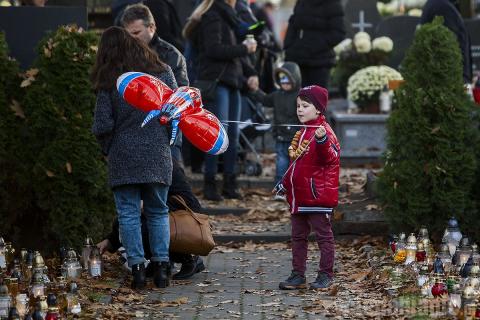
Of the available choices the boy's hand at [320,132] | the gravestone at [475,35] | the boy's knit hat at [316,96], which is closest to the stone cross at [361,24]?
the gravestone at [475,35]

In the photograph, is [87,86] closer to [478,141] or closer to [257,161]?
[478,141]

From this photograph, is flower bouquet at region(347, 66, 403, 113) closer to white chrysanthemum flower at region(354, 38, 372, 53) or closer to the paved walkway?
white chrysanthemum flower at region(354, 38, 372, 53)

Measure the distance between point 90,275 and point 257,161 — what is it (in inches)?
218

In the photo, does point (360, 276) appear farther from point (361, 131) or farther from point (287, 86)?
point (361, 131)

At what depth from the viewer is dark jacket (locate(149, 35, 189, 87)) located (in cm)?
1027

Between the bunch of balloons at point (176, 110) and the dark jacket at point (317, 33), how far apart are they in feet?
19.6

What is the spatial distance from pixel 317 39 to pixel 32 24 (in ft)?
14.0

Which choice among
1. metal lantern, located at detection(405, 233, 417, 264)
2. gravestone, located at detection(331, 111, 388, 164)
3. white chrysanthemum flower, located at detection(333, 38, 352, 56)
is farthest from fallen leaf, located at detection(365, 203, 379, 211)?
white chrysanthemum flower, located at detection(333, 38, 352, 56)

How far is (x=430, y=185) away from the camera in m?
10.5

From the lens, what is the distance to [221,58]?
41.7 ft

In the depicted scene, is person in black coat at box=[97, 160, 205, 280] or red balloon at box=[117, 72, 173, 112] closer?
red balloon at box=[117, 72, 173, 112]

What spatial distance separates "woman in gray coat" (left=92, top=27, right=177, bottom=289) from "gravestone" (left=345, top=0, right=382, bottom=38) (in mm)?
11888

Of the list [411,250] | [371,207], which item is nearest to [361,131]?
[371,207]

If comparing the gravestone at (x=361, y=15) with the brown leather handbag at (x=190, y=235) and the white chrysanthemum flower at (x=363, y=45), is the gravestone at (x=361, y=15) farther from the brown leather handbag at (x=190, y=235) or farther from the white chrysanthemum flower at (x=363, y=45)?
the brown leather handbag at (x=190, y=235)
